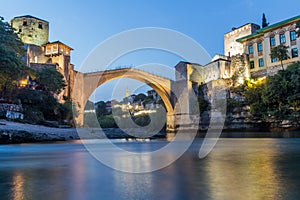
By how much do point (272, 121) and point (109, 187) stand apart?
2712 cm

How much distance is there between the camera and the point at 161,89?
1781 inches

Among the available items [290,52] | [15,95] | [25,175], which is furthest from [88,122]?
[25,175]

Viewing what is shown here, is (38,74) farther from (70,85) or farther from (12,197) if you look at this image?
(12,197)

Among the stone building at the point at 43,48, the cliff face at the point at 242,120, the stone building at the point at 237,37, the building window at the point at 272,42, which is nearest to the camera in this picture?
the cliff face at the point at 242,120

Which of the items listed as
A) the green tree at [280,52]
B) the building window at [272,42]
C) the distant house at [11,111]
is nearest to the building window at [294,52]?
the green tree at [280,52]

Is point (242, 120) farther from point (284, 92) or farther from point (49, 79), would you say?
point (49, 79)

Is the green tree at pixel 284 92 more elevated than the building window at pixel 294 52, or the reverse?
the building window at pixel 294 52

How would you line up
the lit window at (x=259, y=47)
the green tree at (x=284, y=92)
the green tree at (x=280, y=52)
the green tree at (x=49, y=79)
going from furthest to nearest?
the lit window at (x=259, y=47) < the green tree at (x=49, y=79) < the green tree at (x=280, y=52) < the green tree at (x=284, y=92)

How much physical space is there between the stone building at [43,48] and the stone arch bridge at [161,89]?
9.67 meters

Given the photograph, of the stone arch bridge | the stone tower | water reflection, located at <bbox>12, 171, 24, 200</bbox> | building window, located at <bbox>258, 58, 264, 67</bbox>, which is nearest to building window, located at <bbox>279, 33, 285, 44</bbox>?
building window, located at <bbox>258, 58, 264, 67</bbox>

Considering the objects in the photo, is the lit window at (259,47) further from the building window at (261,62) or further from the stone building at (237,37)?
the stone building at (237,37)

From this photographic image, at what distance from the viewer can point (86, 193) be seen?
→ 2879 millimetres

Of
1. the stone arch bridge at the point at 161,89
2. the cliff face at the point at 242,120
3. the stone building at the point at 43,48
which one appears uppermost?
the stone building at the point at 43,48

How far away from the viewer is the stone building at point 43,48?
5016 centimetres
